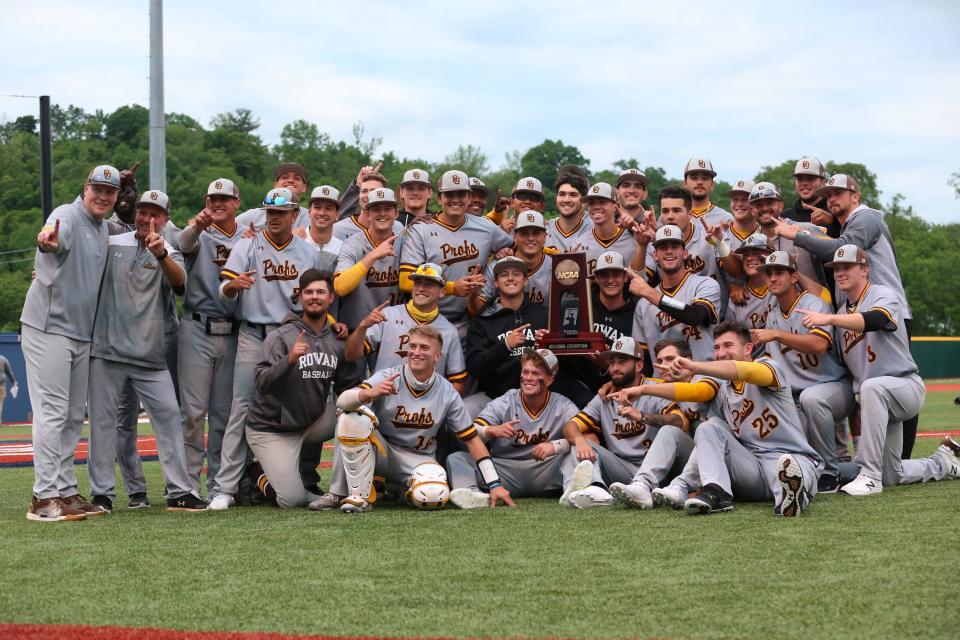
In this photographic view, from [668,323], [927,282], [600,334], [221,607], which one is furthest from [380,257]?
[927,282]

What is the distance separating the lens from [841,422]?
862 centimetres

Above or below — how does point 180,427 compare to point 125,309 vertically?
below

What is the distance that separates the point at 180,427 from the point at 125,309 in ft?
2.93

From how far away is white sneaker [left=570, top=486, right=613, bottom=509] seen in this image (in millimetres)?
6984

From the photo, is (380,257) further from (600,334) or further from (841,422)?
(841,422)

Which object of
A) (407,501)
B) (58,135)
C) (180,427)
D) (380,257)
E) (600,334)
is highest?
(58,135)

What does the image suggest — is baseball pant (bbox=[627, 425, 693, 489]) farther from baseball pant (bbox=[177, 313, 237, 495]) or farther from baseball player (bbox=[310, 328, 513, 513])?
baseball pant (bbox=[177, 313, 237, 495])

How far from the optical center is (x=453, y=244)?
8.30 m

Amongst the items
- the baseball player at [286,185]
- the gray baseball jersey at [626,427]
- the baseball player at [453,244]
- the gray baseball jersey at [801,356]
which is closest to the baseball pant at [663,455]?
the gray baseball jersey at [626,427]

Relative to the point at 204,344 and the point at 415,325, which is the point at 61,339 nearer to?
the point at 204,344

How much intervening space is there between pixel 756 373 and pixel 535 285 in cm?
213

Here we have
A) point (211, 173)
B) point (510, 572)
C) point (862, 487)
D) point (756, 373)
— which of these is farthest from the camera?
point (211, 173)

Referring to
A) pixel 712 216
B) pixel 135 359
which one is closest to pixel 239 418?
pixel 135 359

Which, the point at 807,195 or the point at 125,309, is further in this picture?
the point at 807,195
